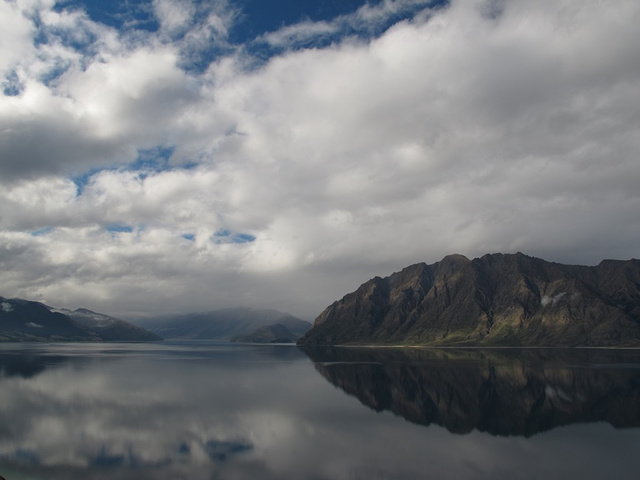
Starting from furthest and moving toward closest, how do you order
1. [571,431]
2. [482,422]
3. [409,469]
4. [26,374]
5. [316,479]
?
[26,374], [482,422], [571,431], [409,469], [316,479]

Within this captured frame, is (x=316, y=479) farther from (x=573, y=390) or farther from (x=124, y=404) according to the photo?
(x=573, y=390)

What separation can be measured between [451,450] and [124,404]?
247 ft

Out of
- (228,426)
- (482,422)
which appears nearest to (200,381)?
(228,426)

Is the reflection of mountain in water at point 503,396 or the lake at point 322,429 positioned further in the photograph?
the reflection of mountain in water at point 503,396

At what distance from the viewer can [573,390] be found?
387 feet

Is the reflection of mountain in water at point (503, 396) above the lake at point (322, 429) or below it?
below

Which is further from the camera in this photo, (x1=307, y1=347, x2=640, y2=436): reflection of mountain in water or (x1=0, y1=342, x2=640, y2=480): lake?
(x1=307, y1=347, x2=640, y2=436): reflection of mountain in water

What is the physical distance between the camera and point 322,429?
78.0 metres

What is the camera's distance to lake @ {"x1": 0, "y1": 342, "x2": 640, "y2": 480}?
186 feet

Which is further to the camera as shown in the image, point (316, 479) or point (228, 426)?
point (228, 426)

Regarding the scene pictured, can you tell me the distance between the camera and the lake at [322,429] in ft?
186

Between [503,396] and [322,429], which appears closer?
[322,429]

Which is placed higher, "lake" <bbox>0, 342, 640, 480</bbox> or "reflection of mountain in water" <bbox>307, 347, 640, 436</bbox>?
"lake" <bbox>0, 342, 640, 480</bbox>

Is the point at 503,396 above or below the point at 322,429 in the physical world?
below
